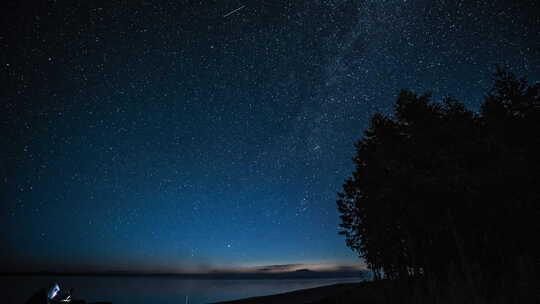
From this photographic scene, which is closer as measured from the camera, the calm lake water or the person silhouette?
the person silhouette

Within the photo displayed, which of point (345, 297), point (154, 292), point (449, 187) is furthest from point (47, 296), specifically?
point (154, 292)

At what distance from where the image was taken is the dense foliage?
49.2 feet

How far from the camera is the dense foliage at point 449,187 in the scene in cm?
1500

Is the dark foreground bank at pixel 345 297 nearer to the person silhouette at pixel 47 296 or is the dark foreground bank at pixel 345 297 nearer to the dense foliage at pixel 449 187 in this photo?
the dense foliage at pixel 449 187

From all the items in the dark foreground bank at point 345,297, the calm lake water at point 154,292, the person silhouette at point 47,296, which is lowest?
the calm lake water at point 154,292

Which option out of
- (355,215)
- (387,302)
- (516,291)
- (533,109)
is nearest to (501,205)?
(533,109)

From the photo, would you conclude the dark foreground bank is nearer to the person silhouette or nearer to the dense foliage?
the dense foliage

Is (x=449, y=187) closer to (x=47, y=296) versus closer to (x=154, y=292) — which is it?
(x=47, y=296)

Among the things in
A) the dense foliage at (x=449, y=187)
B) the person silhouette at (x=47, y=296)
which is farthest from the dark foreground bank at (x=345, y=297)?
the person silhouette at (x=47, y=296)

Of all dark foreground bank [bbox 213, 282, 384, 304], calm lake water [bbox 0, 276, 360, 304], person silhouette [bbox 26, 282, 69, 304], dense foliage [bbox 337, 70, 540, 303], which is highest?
dense foliage [bbox 337, 70, 540, 303]

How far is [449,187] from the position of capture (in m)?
14.7

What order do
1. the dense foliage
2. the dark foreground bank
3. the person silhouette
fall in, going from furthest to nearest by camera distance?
the dense foliage < the dark foreground bank < the person silhouette

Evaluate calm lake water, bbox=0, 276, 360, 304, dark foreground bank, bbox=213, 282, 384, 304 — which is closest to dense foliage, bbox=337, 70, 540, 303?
dark foreground bank, bbox=213, 282, 384, 304

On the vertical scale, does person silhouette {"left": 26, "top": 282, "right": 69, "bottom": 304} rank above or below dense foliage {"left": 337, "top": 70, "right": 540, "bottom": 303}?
below
